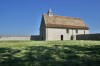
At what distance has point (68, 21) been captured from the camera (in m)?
64.7

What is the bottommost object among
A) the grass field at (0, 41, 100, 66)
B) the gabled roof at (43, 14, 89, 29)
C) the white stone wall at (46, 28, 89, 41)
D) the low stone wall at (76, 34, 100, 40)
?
the grass field at (0, 41, 100, 66)

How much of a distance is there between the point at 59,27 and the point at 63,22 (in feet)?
10.1

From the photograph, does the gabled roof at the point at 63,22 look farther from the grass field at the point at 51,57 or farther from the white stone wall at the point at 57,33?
the grass field at the point at 51,57

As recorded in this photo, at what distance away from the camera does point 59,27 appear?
60688 millimetres

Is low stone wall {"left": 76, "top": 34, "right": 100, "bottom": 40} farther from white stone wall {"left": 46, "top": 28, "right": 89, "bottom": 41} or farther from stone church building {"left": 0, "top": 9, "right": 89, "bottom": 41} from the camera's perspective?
white stone wall {"left": 46, "top": 28, "right": 89, "bottom": 41}

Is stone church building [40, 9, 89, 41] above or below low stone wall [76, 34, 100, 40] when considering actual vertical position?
above

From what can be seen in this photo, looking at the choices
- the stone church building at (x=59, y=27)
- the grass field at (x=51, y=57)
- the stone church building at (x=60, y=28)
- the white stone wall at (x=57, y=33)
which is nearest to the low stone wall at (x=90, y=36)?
the stone church building at (x=60, y=28)

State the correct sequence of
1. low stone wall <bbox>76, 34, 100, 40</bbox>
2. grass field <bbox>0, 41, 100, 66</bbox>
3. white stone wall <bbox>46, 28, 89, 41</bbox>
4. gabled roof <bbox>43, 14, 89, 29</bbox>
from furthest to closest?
gabled roof <bbox>43, 14, 89, 29</bbox> < white stone wall <bbox>46, 28, 89, 41</bbox> < low stone wall <bbox>76, 34, 100, 40</bbox> < grass field <bbox>0, 41, 100, 66</bbox>

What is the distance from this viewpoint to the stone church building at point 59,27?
2327 inches

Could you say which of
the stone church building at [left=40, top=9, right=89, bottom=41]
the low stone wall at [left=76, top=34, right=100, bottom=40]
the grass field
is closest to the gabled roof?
the stone church building at [left=40, top=9, right=89, bottom=41]

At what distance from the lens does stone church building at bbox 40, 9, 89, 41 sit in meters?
59.1

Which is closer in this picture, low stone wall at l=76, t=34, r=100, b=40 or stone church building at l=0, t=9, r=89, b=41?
low stone wall at l=76, t=34, r=100, b=40

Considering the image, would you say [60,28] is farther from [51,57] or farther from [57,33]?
[51,57]

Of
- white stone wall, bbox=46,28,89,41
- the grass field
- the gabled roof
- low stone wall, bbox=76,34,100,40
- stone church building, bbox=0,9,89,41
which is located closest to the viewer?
the grass field
